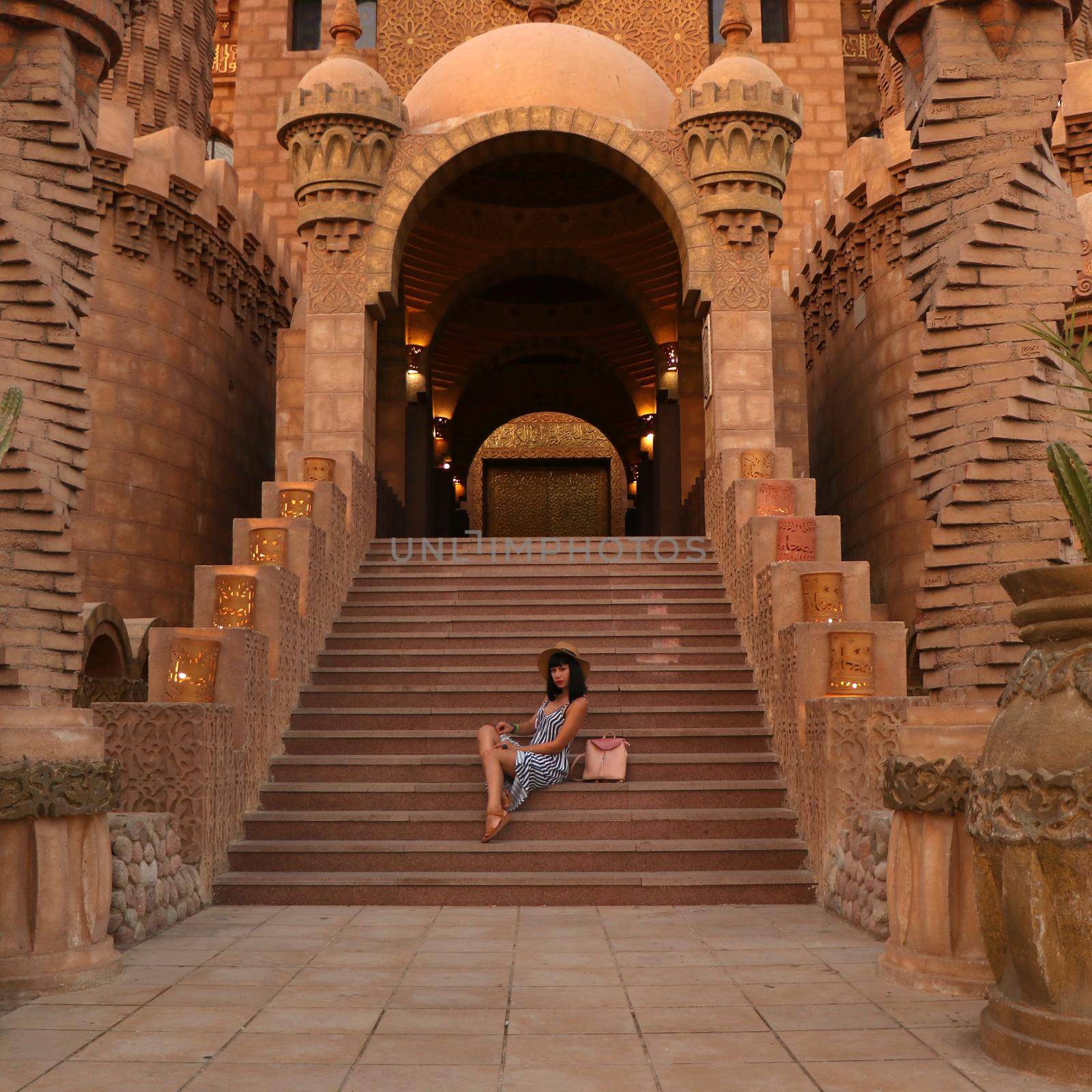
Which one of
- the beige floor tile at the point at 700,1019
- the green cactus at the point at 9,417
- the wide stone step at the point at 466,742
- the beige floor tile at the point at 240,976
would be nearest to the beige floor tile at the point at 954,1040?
the beige floor tile at the point at 700,1019

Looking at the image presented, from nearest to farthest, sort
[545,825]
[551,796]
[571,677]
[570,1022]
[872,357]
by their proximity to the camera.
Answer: [570,1022] < [545,825] < [551,796] < [571,677] < [872,357]

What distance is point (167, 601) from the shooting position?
14492 millimetres

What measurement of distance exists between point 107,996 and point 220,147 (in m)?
22.1

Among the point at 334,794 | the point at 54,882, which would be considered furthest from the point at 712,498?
the point at 54,882

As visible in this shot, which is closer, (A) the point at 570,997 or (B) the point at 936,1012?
(B) the point at 936,1012

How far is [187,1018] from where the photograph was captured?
15.2 ft

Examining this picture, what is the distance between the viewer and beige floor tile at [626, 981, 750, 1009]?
483 cm

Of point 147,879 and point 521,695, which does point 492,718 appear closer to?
point 521,695

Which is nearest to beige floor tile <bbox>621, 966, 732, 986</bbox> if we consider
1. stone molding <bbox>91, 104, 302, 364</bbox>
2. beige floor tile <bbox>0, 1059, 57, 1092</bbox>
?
beige floor tile <bbox>0, 1059, 57, 1092</bbox>

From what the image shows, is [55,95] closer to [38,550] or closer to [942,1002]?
[38,550]

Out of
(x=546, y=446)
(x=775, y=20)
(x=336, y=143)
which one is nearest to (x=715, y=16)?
(x=775, y=20)

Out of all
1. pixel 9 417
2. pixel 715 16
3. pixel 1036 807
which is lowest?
pixel 1036 807

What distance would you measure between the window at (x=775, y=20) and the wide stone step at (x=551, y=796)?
16720 mm

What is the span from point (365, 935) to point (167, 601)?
9.01 metres
